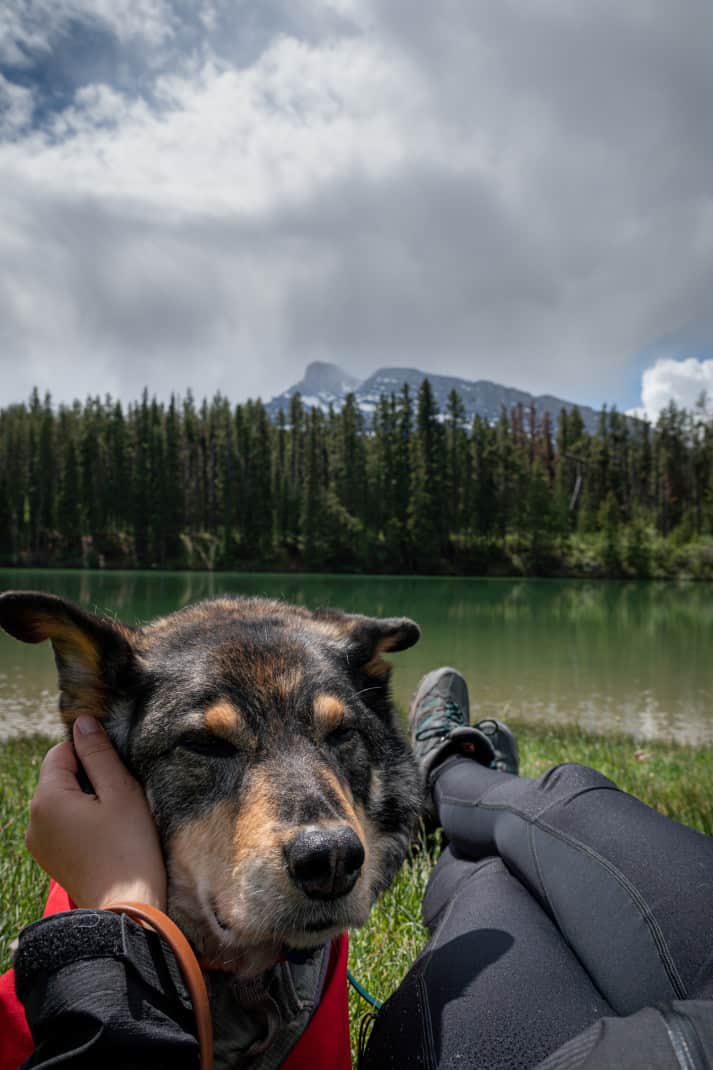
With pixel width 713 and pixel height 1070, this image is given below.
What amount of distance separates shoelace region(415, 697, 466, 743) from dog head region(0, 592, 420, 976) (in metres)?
2.68

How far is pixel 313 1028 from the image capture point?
7.03ft

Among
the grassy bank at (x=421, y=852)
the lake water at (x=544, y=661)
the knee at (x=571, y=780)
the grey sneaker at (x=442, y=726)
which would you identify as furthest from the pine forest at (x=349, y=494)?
the knee at (x=571, y=780)

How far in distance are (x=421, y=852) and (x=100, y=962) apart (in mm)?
3597

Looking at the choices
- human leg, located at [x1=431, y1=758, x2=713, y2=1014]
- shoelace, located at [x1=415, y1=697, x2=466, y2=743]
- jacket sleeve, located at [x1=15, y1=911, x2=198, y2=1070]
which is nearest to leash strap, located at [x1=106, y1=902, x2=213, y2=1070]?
jacket sleeve, located at [x1=15, y1=911, x2=198, y2=1070]

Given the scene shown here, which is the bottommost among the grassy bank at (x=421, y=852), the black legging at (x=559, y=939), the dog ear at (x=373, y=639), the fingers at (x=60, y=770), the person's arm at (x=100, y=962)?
the grassy bank at (x=421, y=852)

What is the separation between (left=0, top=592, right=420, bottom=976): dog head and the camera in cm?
196

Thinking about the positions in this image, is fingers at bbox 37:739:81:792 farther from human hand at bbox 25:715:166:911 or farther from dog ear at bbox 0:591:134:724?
dog ear at bbox 0:591:134:724

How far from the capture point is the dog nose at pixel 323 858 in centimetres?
190

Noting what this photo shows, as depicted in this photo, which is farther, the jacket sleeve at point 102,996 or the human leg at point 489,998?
the human leg at point 489,998

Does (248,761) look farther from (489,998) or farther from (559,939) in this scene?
(559,939)

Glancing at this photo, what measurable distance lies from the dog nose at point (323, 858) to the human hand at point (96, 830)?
0.43 m

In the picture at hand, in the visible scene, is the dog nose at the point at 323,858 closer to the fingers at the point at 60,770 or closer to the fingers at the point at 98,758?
the fingers at the point at 98,758

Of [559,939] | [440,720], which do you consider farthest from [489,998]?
[440,720]

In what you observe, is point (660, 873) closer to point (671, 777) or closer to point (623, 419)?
point (671, 777)
